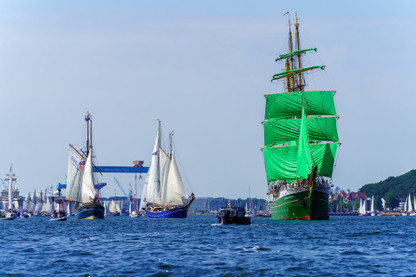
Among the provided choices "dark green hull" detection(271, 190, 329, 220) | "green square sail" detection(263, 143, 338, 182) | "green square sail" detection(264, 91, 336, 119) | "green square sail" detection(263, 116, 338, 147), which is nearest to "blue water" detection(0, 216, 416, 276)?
"dark green hull" detection(271, 190, 329, 220)

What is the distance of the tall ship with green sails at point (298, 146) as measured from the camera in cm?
10925

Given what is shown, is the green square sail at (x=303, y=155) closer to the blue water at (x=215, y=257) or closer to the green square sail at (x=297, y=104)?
the green square sail at (x=297, y=104)

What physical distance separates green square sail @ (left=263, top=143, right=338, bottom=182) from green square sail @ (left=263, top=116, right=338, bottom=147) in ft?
6.67

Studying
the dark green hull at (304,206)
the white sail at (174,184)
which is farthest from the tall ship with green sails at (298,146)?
the white sail at (174,184)

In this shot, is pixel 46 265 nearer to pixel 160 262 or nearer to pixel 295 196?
pixel 160 262

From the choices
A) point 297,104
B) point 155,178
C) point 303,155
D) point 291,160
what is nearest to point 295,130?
point 297,104

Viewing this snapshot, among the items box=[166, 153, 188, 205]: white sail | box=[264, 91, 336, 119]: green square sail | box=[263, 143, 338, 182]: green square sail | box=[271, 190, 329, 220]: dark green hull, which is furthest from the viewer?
box=[166, 153, 188, 205]: white sail

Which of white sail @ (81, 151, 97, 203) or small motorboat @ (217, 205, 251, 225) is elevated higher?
white sail @ (81, 151, 97, 203)

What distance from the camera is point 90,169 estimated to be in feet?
453

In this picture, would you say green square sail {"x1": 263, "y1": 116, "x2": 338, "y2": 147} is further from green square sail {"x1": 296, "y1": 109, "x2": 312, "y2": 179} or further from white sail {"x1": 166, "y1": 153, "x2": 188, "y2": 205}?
white sail {"x1": 166, "y1": 153, "x2": 188, "y2": 205}

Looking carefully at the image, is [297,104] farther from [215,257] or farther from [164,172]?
[215,257]

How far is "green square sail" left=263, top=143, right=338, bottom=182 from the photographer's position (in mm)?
116000

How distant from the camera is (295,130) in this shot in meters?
125

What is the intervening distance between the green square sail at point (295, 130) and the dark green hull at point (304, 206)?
13566 mm
